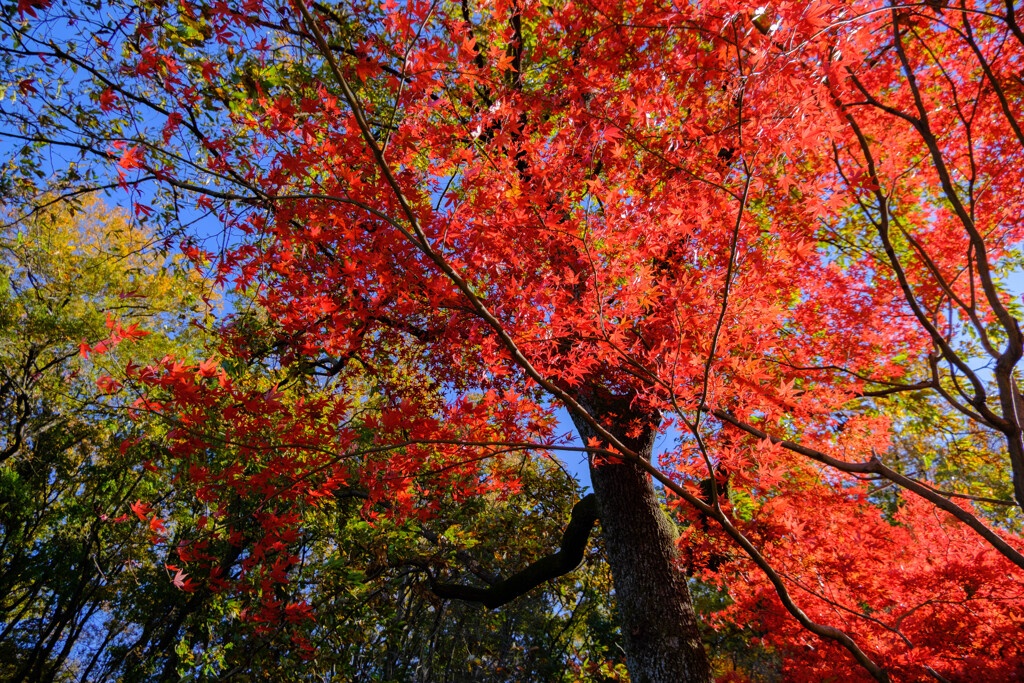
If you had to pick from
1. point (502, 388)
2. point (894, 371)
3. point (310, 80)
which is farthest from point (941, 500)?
point (310, 80)

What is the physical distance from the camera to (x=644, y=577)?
4.21m

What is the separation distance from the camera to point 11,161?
173 inches

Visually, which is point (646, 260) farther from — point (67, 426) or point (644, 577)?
point (67, 426)

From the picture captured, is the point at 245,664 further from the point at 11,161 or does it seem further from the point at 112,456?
the point at 112,456

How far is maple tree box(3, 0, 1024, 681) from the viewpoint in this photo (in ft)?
9.77

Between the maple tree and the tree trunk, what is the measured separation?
0.03m

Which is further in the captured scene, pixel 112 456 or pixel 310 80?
pixel 112 456

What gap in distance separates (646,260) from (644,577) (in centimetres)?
291

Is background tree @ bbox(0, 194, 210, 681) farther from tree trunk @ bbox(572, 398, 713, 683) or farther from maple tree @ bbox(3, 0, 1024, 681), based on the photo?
Result: tree trunk @ bbox(572, 398, 713, 683)

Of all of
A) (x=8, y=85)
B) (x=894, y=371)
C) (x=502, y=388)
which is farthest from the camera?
(x=894, y=371)

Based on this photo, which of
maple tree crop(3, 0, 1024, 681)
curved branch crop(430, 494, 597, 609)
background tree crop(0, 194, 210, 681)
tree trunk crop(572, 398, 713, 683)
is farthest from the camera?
background tree crop(0, 194, 210, 681)

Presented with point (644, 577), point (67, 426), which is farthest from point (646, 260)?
point (67, 426)

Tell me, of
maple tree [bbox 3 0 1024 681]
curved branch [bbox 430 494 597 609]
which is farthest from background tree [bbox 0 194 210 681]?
curved branch [bbox 430 494 597 609]

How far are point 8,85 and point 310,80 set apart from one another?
2551 millimetres
